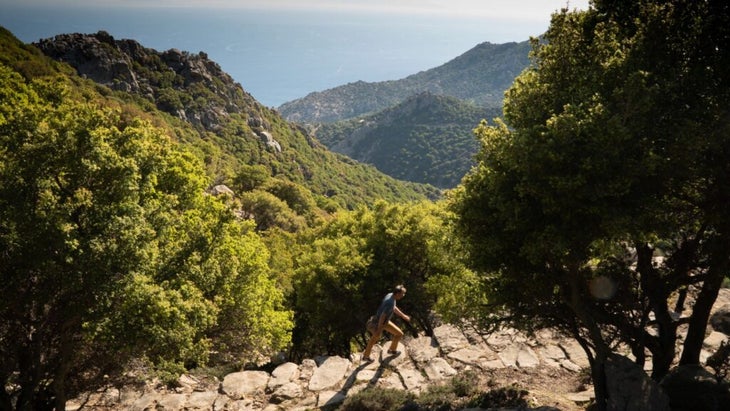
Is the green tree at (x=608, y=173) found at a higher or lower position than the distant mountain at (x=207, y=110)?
lower

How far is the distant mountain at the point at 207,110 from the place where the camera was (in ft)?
375

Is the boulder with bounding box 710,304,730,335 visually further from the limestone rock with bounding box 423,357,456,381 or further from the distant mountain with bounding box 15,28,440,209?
the distant mountain with bounding box 15,28,440,209

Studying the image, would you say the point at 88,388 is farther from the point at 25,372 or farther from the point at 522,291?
the point at 522,291

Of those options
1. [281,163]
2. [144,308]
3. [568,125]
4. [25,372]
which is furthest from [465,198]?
[281,163]

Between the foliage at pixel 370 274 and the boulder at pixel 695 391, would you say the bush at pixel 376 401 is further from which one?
the foliage at pixel 370 274

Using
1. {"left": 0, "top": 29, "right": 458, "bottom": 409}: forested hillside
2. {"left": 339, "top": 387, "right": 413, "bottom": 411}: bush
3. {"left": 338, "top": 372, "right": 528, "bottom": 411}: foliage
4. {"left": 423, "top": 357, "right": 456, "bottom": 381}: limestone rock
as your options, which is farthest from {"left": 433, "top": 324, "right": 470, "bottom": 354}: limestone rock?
{"left": 0, "top": 29, "right": 458, "bottom": 409}: forested hillside

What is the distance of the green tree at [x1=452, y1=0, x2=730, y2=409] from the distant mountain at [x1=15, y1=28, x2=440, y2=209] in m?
77.1

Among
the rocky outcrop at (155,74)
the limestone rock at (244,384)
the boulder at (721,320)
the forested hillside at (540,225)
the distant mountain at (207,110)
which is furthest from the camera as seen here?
the rocky outcrop at (155,74)

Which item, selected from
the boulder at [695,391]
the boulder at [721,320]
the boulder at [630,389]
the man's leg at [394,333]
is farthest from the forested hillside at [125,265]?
the boulder at [695,391]

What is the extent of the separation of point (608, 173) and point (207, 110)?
147953mm

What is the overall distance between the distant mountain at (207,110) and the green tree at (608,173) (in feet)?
253

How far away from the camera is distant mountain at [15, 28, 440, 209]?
11419cm

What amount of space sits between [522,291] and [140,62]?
16270 cm

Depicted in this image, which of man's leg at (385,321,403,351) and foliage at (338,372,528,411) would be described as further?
man's leg at (385,321,403,351)
